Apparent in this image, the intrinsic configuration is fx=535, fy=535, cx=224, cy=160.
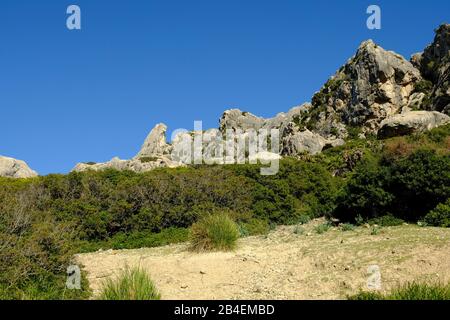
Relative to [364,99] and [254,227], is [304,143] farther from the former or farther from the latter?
[254,227]

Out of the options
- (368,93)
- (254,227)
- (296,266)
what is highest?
(368,93)

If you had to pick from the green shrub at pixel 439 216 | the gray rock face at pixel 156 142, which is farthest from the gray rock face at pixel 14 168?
the green shrub at pixel 439 216

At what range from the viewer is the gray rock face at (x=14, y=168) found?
156ft

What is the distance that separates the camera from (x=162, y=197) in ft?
63.5

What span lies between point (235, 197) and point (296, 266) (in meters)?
9.50

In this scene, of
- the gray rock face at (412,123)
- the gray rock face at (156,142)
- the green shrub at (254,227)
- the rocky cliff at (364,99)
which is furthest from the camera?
the gray rock face at (156,142)

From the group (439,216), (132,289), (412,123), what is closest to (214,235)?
(132,289)

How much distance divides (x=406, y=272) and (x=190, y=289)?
398 centimetres

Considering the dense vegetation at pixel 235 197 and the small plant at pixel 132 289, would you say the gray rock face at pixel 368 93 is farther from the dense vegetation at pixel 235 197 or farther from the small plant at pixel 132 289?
the small plant at pixel 132 289

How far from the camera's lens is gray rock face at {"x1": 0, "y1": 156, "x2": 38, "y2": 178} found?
47494mm

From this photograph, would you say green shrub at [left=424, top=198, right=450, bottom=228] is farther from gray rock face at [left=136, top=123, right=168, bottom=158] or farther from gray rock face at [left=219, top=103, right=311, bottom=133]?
gray rock face at [left=136, top=123, right=168, bottom=158]

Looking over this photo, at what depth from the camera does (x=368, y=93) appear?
5419cm

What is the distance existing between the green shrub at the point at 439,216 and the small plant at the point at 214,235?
601cm
